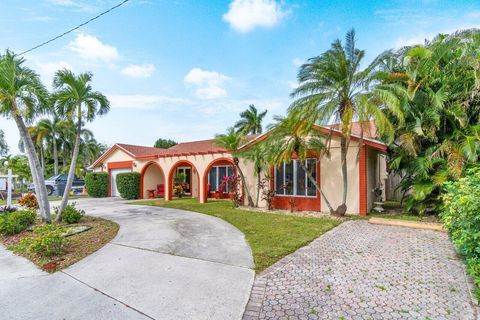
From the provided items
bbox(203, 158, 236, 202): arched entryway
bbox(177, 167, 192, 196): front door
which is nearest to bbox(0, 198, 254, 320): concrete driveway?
bbox(203, 158, 236, 202): arched entryway

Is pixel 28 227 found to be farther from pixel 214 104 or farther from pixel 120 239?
pixel 214 104

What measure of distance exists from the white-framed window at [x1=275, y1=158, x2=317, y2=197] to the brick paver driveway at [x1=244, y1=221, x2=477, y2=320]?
535 centimetres

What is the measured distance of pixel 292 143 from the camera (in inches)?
421

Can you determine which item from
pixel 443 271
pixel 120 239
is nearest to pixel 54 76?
pixel 120 239

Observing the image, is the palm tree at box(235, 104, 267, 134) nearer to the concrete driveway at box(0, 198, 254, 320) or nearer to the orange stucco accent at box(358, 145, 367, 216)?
the orange stucco accent at box(358, 145, 367, 216)

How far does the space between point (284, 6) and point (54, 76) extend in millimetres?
8781

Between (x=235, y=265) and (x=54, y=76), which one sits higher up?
(x=54, y=76)

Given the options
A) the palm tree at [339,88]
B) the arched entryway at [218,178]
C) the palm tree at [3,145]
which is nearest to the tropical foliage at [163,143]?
the palm tree at [3,145]

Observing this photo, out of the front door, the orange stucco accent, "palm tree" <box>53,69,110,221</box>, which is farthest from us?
the front door

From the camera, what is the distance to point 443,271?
16.5 ft

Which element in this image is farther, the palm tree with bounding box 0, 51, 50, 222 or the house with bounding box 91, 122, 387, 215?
the house with bounding box 91, 122, 387, 215

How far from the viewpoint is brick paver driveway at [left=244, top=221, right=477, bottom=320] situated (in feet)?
12.0

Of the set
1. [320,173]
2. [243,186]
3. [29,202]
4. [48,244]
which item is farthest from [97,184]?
[320,173]

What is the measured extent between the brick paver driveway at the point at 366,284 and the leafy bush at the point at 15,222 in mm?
8302
